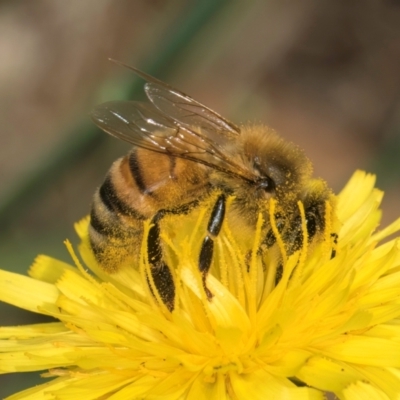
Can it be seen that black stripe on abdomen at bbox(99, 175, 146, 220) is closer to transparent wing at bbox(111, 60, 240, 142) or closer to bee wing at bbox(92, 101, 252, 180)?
bee wing at bbox(92, 101, 252, 180)

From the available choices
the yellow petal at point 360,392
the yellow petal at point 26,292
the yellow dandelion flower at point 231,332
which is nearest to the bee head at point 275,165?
the yellow dandelion flower at point 231,332

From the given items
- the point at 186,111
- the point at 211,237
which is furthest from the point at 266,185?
the point at 186,111

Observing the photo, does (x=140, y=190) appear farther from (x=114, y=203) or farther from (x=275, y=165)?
(x=275, y=165)

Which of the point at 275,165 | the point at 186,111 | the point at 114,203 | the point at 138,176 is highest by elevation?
the point at 186,111

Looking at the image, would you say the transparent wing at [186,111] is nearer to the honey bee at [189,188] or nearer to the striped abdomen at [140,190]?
the honey bee at [189,188]

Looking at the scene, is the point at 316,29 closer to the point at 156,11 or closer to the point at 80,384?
the point at 156,11
